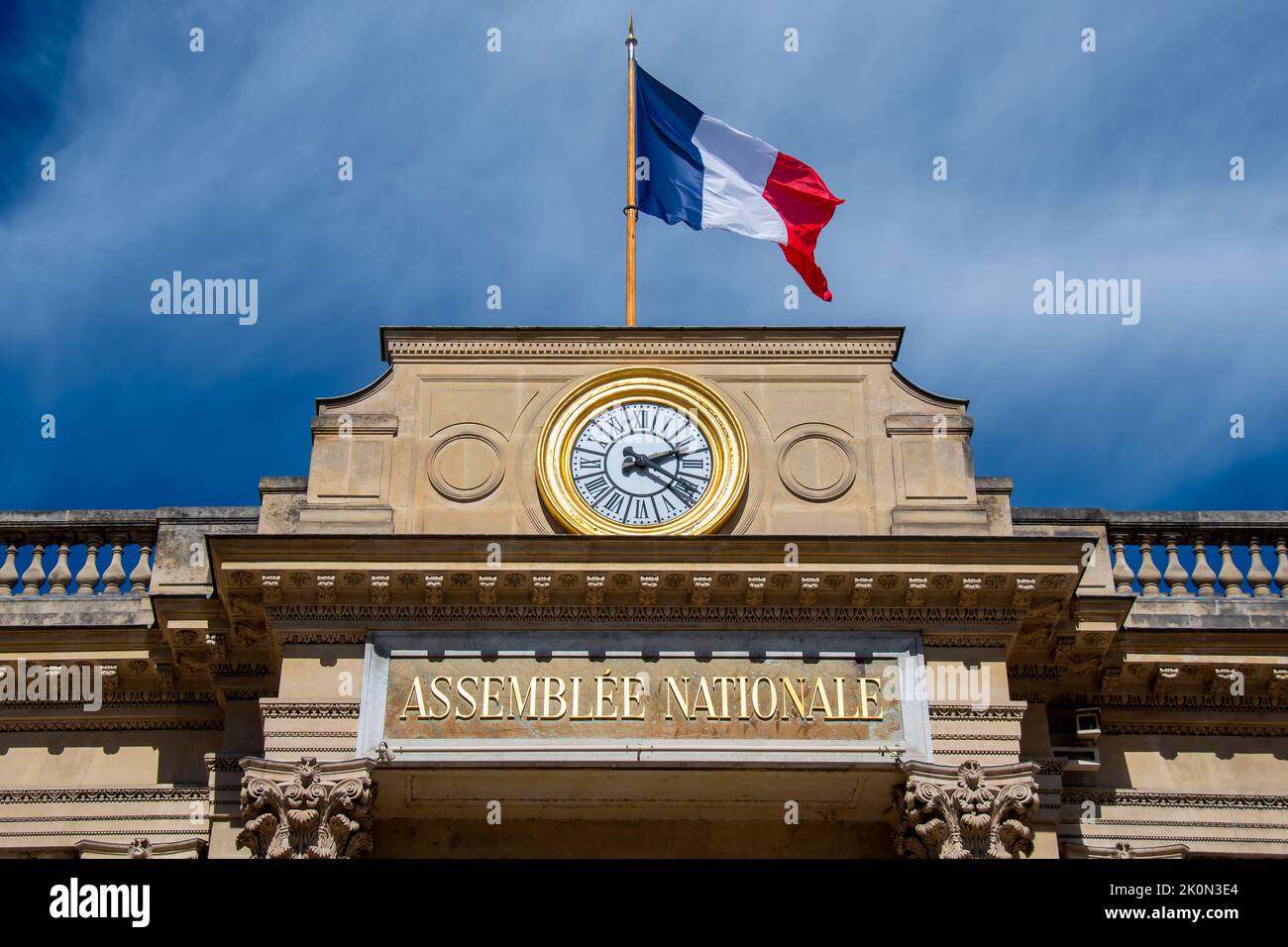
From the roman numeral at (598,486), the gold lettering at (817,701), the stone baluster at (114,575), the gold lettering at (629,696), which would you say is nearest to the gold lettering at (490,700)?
the gold lettering at (629,696)

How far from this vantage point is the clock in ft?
68.7

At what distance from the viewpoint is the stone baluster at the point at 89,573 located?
2206 centimetres

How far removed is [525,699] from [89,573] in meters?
5.48

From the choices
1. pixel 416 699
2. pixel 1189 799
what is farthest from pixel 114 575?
pixel 1189 799

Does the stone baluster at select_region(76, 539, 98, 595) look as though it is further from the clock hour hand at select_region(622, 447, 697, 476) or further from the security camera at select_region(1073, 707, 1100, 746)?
the security camera at select_region(1073, 707, 1100, 746)

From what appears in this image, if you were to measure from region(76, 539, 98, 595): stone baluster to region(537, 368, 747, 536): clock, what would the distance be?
5.09 metres

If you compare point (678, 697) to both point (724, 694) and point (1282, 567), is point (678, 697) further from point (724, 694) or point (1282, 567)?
point (1282, 567)

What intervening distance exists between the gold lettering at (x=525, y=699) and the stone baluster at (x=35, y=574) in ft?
18.7

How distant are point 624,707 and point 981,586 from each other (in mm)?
3693

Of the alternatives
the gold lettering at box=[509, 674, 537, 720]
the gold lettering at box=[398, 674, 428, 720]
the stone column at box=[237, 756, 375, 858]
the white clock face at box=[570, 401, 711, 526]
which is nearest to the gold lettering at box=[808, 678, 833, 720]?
the white clock face at box=[570, 401, 711, 526]

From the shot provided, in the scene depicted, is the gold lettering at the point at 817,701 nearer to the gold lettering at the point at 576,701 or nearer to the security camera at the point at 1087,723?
the gold lettering at the point at 576,701
